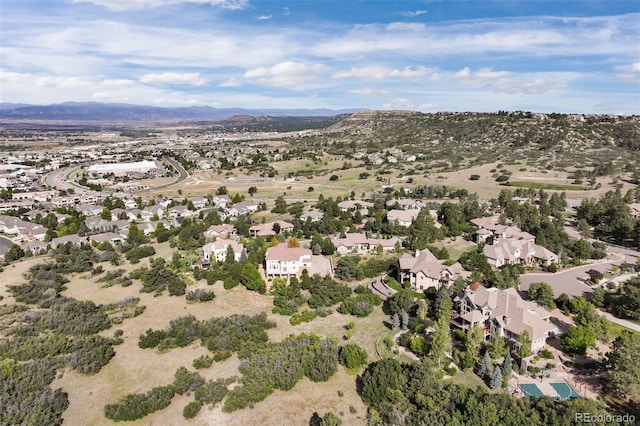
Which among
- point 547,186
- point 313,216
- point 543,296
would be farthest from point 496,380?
point 547,186

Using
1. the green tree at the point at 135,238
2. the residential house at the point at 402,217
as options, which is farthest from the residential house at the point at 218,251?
the residential house at the point at 402,217

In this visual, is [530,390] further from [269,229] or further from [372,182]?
[372,182]

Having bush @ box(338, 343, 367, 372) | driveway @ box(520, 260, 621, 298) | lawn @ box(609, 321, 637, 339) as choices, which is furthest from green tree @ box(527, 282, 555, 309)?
bush @ box(338, 343, 367, 372)

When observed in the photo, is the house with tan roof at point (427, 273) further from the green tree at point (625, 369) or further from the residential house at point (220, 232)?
the residential house at point (220, 232)

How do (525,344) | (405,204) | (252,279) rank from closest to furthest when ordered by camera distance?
(525,344), (252,279), (405,204)

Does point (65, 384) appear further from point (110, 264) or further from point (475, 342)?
point (475, 342)

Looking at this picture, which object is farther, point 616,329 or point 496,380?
point 616,329

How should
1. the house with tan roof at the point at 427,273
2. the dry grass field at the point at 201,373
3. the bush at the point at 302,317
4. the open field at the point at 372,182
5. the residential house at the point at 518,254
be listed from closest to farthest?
the dry grass field at the point at 201,373, the bush at the point at 302,317, the house with tan roof at the point at 427,273, the residential house at the point at 518,254, the open field at the point at 372,182
